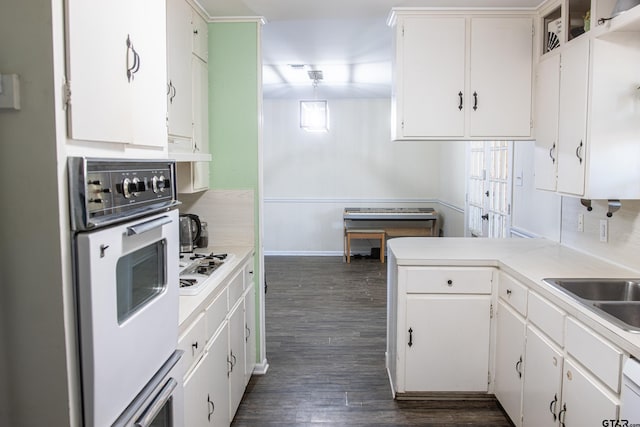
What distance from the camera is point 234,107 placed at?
330cm

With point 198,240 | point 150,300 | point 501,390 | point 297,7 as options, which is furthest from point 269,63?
point 150,300

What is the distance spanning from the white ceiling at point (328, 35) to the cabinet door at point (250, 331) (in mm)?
1720

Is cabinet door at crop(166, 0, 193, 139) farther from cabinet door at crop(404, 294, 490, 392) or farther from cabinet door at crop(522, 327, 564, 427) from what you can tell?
cabinet door at crop(522, 327, 564, 427)

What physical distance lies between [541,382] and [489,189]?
9.20 feet

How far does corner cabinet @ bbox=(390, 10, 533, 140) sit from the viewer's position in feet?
10.1

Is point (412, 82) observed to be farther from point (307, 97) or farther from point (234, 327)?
point (307, 97)

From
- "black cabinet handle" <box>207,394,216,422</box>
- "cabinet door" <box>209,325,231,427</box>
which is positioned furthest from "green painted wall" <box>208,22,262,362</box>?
"black cabinet handle" <box>207,394,216,422</box>

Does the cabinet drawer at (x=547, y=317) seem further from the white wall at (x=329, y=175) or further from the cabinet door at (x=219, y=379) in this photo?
the white wall at (x=329, y=175)

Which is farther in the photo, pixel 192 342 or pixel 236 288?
pixel 236 288

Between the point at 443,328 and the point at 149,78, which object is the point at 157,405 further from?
the point at 443,328

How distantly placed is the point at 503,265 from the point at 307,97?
204 inches

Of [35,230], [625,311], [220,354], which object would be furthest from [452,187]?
[35,230]

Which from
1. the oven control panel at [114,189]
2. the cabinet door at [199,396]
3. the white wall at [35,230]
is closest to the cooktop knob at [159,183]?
the oven control panel at [114,189]

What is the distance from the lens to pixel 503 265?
2.74 m
